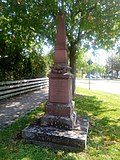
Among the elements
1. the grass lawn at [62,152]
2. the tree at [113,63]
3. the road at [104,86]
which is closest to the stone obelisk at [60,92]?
the grass lawn at [62,152]

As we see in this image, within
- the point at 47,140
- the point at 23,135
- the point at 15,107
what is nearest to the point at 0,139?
the point at 23,135

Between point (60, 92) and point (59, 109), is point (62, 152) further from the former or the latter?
point (60, 92)

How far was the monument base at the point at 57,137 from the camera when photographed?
560 centimetres

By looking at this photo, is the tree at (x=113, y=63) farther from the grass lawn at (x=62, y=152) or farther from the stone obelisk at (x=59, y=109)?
the stone obelisk at (x=59, y=109)

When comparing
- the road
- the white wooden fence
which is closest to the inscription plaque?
the white wooden fence

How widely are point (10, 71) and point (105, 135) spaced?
8.50 m

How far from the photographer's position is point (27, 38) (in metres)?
13.5

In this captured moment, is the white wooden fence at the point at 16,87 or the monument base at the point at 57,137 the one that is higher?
the white wooden fence at the point at 16,87

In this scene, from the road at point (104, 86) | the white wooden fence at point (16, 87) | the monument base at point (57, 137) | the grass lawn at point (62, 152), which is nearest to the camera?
the grass lawn at point (62, 152)

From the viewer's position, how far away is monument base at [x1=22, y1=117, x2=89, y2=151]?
18.4ft

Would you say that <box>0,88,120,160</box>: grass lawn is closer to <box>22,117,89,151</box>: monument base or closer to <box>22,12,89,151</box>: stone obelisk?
<box>22,117,89,151</box>: monument base

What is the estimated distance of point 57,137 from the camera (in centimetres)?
571

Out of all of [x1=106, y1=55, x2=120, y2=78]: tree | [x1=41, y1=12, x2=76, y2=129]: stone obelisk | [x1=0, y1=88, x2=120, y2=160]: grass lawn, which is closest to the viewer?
[x1=0, y1=88, x2=120, y2=160]: grass lawn

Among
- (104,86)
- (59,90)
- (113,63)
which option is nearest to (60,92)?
(59,90)
